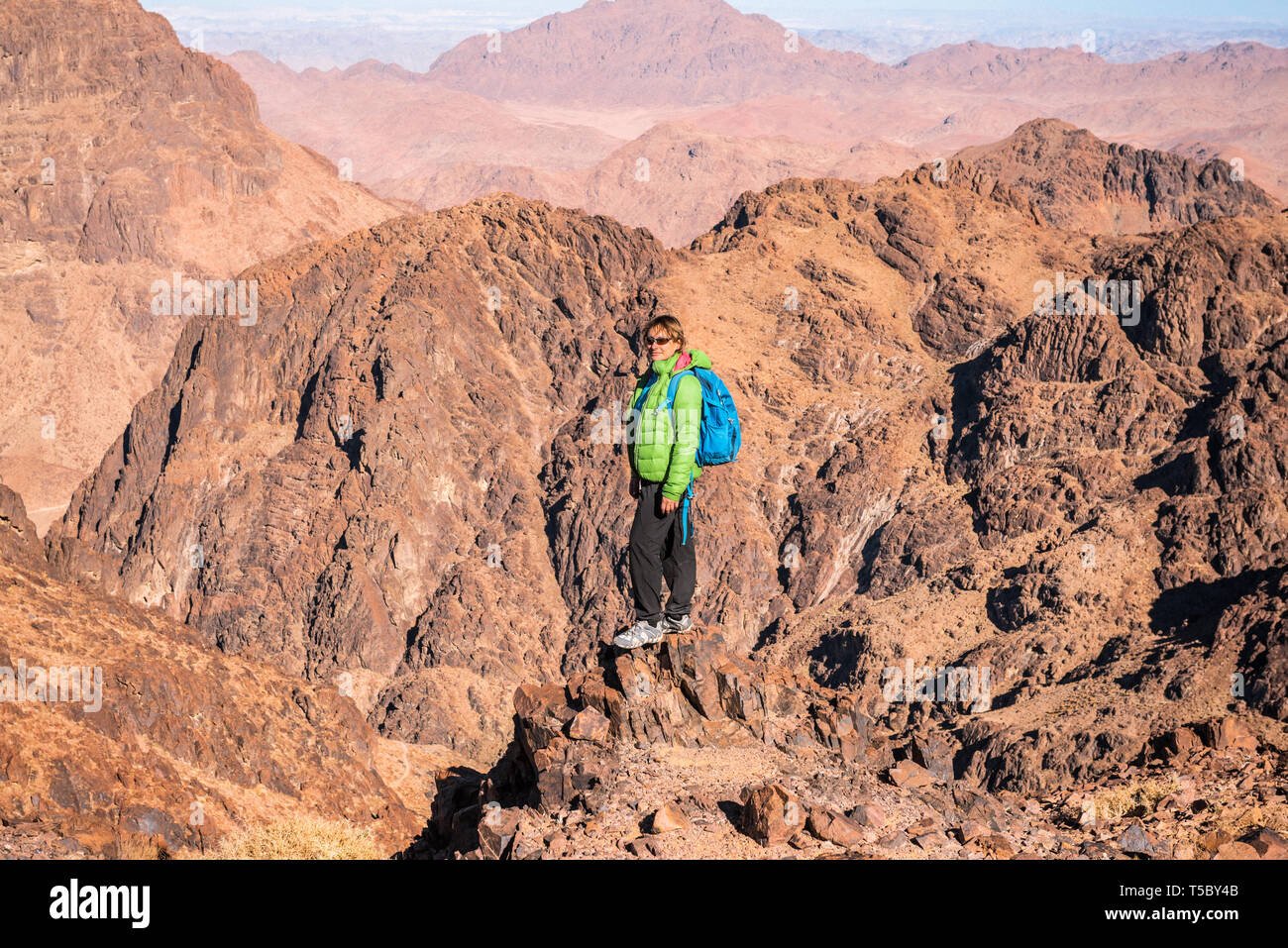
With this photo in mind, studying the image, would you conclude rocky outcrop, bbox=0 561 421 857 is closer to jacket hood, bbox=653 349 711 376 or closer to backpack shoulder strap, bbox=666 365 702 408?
backpack shoulder strap, bbox=666 365 702 408

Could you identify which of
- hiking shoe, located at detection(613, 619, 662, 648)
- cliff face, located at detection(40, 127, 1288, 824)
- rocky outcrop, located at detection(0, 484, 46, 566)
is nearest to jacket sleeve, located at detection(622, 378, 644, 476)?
hiking shoe, located at detection(613, 619, 662, 648)

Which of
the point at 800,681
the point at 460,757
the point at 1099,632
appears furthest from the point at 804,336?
the point at 800,681

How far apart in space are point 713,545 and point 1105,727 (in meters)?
46.8

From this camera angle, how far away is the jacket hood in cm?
1859

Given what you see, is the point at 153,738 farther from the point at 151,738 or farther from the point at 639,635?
the point at 639,635

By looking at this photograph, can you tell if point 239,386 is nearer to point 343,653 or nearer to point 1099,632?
point 343,653

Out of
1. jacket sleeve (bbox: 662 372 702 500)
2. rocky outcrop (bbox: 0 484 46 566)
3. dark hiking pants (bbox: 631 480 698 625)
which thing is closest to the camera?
jacket sleeve (bbox: 662 372 702 500)

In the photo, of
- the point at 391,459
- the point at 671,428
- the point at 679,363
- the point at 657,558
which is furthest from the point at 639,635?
the point at 391,459

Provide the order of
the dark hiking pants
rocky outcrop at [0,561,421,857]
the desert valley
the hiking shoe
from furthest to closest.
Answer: the desert valley, rocky outcrop at [0,561,421,857], the hiking shoe, the dark hiking pants

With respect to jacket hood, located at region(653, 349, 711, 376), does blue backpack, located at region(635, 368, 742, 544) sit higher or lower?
lower

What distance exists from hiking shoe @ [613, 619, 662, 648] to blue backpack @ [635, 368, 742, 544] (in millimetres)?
4265

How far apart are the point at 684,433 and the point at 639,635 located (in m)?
5.32

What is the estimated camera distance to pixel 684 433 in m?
18.6

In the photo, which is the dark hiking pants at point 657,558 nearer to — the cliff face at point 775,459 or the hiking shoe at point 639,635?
the hiking shoe at point 639,635
